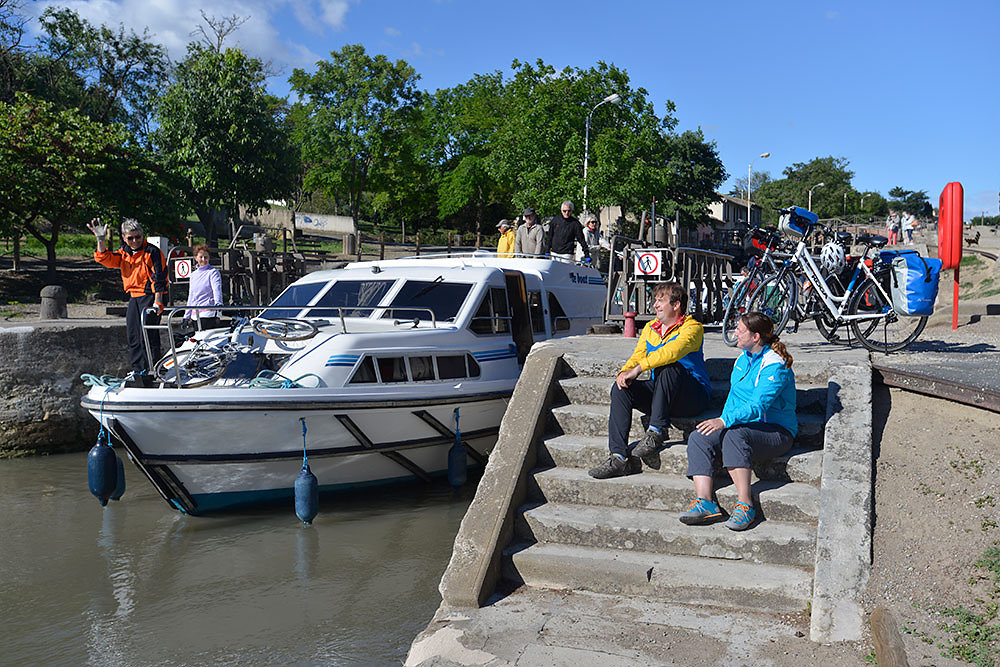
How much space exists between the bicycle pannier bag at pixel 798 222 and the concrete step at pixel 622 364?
265cm

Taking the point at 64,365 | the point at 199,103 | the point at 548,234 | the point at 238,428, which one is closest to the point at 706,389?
the point at 238,428

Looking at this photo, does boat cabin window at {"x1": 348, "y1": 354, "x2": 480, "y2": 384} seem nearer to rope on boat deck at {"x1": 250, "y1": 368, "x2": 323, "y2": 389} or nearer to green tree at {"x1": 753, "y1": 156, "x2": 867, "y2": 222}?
rope on boat deck at {"x1": 250, "y1": 368, "x2": 323, "y2": 389}

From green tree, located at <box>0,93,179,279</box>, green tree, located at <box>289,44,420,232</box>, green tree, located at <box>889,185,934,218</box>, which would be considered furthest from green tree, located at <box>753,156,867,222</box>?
green tree, located at <box>0,93,179,279</box>

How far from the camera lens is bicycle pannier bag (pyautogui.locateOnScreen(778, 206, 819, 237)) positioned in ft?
28.7

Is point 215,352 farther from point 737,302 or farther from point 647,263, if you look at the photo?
point 737,302

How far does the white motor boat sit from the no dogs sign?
1.69m

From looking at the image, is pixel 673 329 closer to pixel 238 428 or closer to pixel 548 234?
pixel 238 428

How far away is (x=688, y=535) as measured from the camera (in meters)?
4.97

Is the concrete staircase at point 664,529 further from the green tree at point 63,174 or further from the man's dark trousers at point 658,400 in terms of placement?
the green tree at point 63,174

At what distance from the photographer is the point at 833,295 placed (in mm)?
8305

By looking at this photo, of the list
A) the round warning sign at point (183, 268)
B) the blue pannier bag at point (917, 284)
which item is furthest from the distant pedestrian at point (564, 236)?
the blue pannier bag at point (917, 284)

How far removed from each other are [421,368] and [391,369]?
42 cm

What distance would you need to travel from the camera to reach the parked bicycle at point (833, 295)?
795 cm

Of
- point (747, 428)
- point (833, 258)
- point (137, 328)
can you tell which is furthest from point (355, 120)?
point (747, 428)
